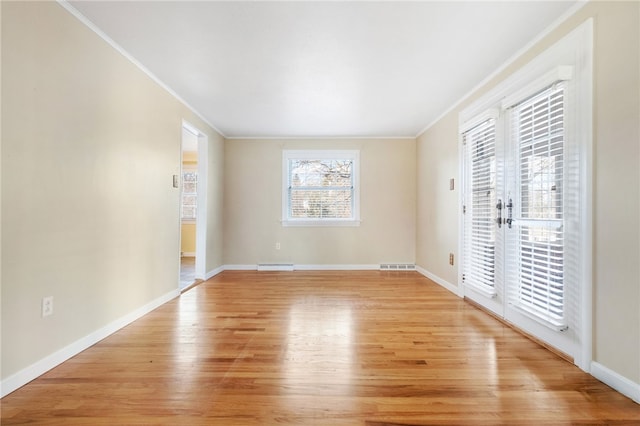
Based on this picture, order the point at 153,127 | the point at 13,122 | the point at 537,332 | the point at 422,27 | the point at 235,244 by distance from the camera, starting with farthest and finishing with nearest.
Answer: the point at 235,244 < the point at 153,127 < the point at 537,332 < the point at 422,27 < the point at 13,122

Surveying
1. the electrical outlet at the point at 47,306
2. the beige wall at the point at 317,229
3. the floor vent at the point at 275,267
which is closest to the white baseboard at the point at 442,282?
the beige wall at the point at 317,229

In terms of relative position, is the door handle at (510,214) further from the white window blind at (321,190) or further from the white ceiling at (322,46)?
the white window blind at (321,190)

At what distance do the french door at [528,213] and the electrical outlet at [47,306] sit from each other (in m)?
3.28

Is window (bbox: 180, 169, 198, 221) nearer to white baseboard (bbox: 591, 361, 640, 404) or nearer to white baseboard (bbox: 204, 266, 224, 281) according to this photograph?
white baseboard (bbox: 204, 266, 224, 281)

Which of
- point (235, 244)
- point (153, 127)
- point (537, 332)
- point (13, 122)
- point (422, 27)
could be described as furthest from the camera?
point (235, 244)

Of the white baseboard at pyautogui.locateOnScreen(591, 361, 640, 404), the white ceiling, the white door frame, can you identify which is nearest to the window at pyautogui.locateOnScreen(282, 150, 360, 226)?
the white door frame

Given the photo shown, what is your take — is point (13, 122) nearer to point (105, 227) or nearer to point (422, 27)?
point (105, 227)

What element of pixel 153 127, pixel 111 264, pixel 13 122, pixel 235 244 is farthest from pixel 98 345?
pixel 235 244

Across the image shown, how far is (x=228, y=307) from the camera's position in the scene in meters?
2.96

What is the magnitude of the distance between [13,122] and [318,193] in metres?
3.89

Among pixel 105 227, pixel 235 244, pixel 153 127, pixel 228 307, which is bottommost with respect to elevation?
pixel 228 307

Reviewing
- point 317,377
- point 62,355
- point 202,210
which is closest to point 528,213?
point 317,377

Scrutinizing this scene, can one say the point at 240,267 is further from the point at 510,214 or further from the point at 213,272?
the point at 510,214

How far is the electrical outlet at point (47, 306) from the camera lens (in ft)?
5.52
